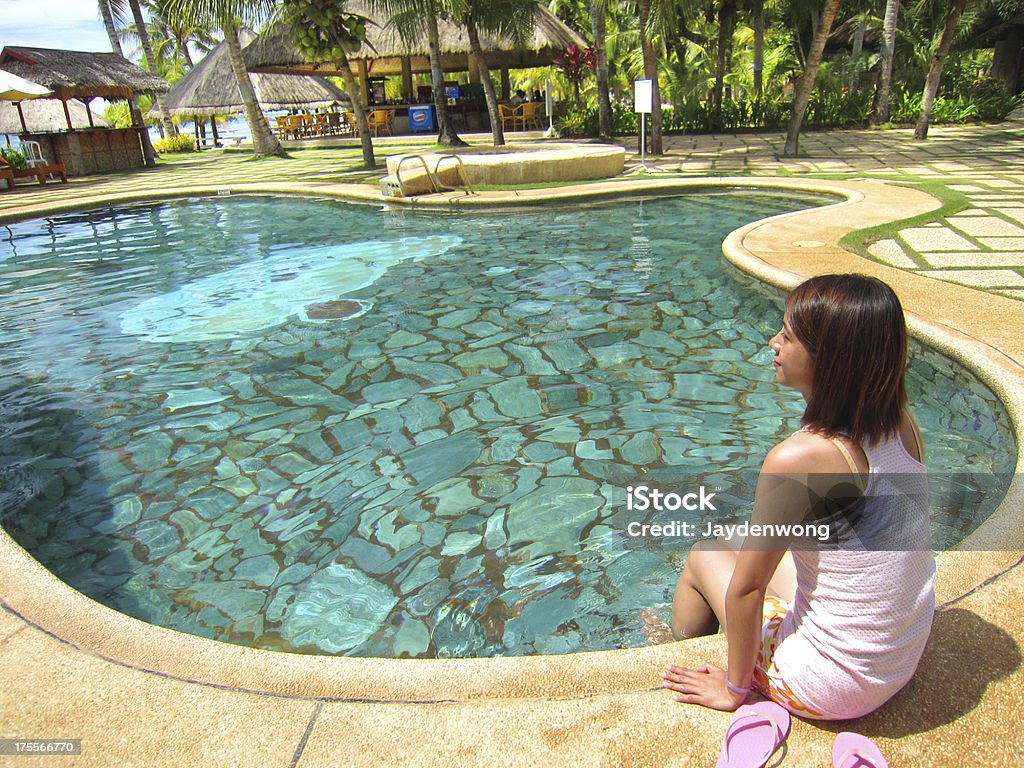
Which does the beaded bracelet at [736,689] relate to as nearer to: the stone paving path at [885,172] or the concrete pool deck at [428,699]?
the concrete pool deck at [428,699]

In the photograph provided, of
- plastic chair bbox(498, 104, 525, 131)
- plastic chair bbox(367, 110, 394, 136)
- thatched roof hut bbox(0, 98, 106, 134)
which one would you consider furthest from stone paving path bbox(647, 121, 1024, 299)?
thatched roof hut bbox(0, 98, 106, 134)

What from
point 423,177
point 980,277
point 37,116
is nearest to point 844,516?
point 980,277

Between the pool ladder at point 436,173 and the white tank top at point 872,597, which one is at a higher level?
the pool ladder at point 436,173

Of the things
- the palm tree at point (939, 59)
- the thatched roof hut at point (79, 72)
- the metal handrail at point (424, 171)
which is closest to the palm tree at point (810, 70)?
the palm tree at point (939, 59)

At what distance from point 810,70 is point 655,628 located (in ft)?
41.6

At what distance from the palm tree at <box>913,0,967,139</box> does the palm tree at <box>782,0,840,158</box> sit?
2.56 metres

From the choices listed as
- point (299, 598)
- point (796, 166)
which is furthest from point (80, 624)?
point (796, 166)

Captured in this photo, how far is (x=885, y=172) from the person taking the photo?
11383 mm

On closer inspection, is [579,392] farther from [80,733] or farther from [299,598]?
[80,733]

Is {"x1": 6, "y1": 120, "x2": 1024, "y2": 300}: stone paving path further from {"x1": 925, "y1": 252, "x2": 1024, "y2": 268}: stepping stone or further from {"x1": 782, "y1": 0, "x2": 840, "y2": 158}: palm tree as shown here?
{"x1": 782, "y1": 0, "x2": 840, "y2": 158}: palm tree

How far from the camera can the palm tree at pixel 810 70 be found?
38.8 ft

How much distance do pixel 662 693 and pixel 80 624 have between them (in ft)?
6.01

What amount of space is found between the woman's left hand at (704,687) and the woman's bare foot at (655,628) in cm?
58

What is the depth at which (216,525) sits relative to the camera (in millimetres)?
3508
